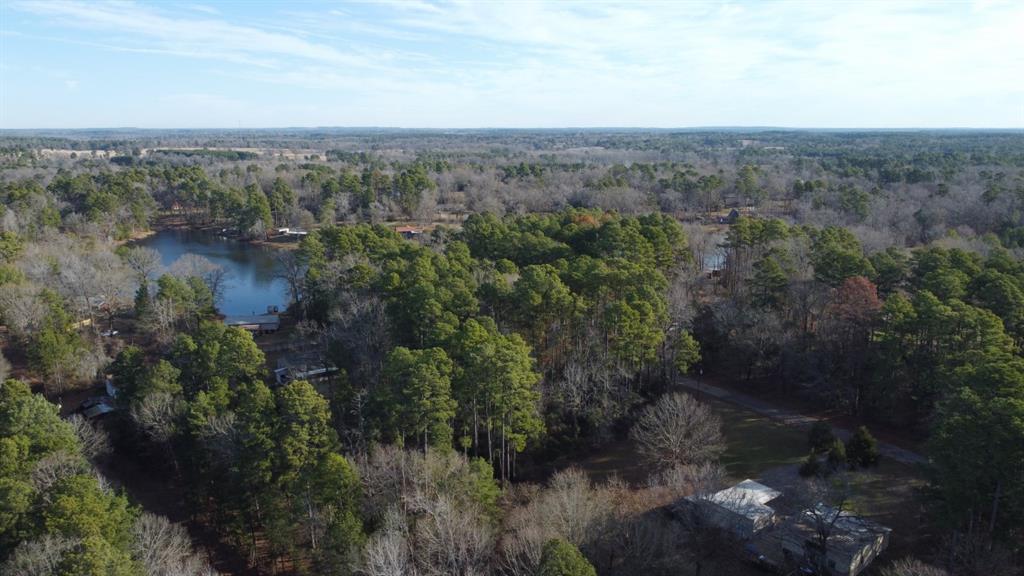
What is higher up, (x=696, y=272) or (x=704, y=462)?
(x=696, y=272)

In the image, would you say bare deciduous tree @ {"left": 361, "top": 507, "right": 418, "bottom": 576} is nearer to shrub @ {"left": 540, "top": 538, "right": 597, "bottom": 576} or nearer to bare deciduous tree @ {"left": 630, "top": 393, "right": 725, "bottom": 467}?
shrub @ {"left": 540, "top": 538, "right": 597, "bottom": 576}

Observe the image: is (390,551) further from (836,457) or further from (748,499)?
(836,457)

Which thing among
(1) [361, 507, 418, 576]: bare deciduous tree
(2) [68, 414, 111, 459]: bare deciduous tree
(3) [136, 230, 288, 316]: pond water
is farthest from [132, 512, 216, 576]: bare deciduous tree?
(3) [136, 230, 288, 316]: pond water

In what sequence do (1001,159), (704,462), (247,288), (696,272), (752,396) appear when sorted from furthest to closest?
(1001,159) < (247,288) < (696,272) < (752,396) < (704,462)

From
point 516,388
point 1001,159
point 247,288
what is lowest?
point 247,288

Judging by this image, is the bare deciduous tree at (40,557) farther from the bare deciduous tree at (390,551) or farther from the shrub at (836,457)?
the shrub at (836,457)

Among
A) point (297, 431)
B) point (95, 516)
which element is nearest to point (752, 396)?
point (297, 431)

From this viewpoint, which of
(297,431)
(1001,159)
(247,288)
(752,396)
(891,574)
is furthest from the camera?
(1001,159)

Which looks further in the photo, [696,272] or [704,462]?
[696,272]

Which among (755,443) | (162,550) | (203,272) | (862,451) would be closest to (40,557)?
(162,550)

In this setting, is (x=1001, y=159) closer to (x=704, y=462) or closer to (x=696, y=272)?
(x=696, y=272)
